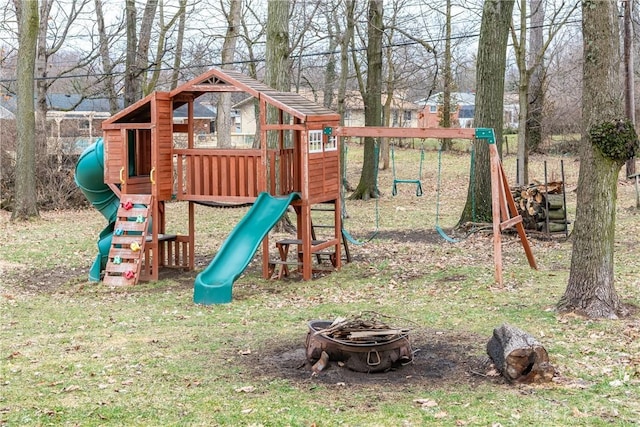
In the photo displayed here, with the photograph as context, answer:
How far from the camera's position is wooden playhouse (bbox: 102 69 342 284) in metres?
12.7

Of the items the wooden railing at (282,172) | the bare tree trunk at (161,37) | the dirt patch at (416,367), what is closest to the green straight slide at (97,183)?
the wooden railing at (282,172)

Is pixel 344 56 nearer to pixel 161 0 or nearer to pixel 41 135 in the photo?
pixel 161 0

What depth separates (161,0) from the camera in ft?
93.6

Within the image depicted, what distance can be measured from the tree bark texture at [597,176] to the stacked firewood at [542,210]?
21.8ft

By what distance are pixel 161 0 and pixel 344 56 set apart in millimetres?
6908

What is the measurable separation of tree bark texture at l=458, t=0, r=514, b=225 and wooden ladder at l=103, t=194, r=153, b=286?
671cm

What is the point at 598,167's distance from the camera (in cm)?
881

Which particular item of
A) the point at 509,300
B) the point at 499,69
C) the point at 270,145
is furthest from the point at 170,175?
the point at 499,69

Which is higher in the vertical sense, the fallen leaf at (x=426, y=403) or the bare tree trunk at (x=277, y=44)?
the bare tree trunk at (x=277, y=44)

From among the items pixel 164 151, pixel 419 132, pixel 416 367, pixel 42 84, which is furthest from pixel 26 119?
pixel 416 367

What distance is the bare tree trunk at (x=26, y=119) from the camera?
2064cm

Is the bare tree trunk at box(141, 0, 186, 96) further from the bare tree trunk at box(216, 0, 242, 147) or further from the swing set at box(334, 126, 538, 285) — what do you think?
the swing set at box(334, 126, 538, 285)

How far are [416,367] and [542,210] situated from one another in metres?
9.20

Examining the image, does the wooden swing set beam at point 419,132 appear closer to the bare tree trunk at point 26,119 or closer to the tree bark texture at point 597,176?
the tree bark texture at point 597,176
